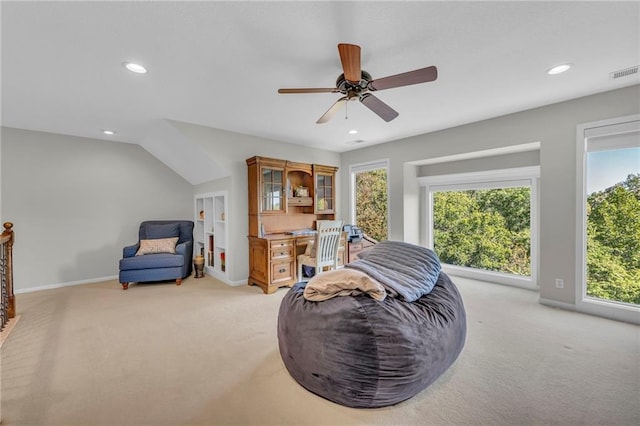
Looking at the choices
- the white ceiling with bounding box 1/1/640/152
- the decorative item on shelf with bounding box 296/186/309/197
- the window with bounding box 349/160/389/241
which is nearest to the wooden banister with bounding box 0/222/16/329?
the white ceiling with bounding box 1/1/640/152

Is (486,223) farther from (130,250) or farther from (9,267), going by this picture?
(9,267)

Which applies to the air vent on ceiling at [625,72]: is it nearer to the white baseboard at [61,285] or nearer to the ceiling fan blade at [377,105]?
the ceiling fan blade at [377,105]

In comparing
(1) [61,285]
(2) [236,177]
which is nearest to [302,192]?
(2) [236,177]

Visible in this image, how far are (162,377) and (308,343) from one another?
3.81 ft

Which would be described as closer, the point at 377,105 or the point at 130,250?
the point at 377,105

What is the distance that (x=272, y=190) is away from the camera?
436cm

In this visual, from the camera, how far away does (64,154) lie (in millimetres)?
4328

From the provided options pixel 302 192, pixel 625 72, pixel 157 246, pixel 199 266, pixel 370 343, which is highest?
pixel 625 72

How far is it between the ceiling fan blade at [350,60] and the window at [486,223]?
342 centimetres

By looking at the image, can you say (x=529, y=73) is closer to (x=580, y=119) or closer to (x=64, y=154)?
(x=580, y=119)

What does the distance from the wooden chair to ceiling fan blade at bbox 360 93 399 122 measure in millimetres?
1736

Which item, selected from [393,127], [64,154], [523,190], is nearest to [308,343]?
[393,127]

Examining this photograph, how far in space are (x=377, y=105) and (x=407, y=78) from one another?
48 centimetres

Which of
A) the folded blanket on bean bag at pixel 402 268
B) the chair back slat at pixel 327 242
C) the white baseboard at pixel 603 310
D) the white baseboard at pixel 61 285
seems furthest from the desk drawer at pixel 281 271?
the white baseboard at pixel 603 310
